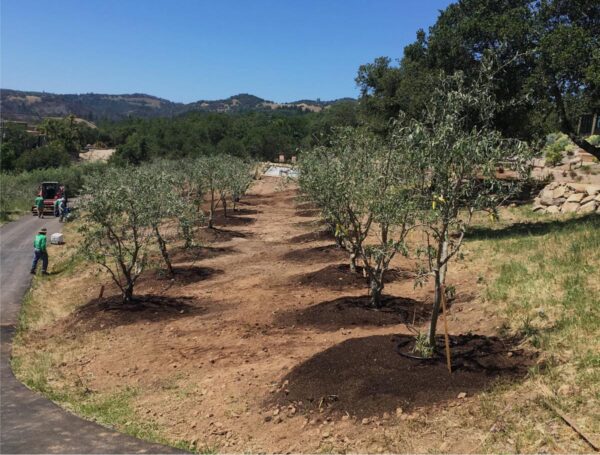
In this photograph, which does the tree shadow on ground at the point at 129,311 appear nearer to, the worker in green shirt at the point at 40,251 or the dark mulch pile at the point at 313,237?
the worker in green shirt at the point at 40,251

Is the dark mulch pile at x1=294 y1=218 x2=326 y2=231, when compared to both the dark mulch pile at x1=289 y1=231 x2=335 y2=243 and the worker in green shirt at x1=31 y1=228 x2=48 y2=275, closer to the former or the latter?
the dark mulch pile at x1=289 y1=231 x2=335 y2=243

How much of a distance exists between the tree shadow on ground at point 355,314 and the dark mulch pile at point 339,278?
1.97m

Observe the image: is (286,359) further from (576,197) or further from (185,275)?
(576,197)

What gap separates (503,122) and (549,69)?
3.45 metres

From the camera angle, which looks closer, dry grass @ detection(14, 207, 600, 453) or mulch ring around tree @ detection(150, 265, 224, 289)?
dry grass @ detection(14, 207, 600, 453)

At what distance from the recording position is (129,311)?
12953mm

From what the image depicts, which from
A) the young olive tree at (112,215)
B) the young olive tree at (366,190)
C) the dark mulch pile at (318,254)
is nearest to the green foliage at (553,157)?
the dark mulch pile at (318,254)

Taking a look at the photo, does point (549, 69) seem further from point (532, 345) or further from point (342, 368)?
point (342, 368)

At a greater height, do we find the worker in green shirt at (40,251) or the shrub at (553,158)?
the shrub at (553,158)

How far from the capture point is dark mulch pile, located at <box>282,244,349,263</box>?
58.3 ft

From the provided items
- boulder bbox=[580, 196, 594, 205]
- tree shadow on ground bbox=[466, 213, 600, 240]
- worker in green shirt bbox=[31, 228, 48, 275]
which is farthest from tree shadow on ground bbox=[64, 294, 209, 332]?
boulder bbox=[580, 196, 594, 205]

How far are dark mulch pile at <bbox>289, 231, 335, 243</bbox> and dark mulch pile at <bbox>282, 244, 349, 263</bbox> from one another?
254 cm

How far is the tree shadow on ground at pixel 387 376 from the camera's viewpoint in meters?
6.67

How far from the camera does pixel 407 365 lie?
24.2 feet
